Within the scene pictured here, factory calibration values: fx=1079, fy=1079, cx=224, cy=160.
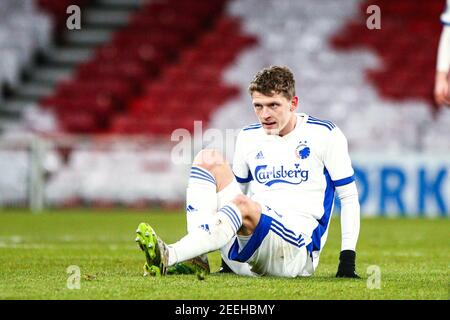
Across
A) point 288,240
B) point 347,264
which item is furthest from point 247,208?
point 347,264

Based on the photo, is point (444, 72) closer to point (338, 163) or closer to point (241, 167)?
point (338, 163)

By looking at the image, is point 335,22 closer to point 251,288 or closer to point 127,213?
point 127,213

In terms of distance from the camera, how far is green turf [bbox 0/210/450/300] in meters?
5.94

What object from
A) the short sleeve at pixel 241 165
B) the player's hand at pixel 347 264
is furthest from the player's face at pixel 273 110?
the player's hand at pixel 347 264

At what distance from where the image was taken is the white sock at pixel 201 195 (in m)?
6.72

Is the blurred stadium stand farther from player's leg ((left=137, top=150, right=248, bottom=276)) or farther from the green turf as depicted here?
player's leg ((left=137, top=150, right=248, bottom=276))

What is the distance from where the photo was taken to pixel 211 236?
6.39 metres

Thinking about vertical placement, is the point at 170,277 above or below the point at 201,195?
below

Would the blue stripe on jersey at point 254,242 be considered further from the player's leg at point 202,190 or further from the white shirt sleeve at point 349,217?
the white shirt sleeve at point 349,217

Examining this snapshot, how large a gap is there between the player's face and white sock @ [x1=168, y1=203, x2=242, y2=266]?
2.01 feet

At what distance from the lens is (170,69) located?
20.9m

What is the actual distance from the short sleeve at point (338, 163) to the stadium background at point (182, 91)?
8931 mm

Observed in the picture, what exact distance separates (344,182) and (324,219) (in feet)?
0.92
